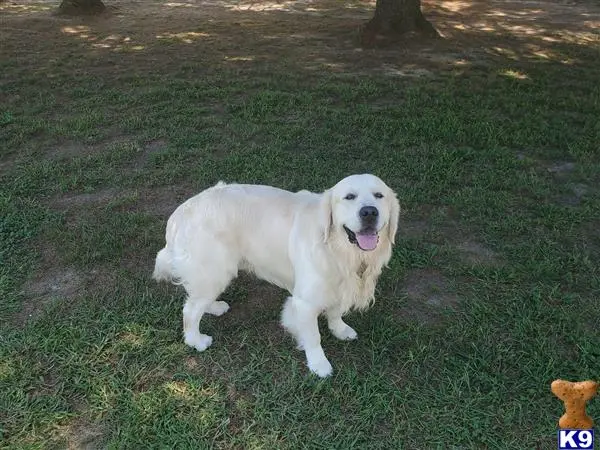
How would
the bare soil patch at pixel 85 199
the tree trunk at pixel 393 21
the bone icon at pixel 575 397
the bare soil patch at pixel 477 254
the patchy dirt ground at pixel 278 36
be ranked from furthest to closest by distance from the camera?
the tree trunk at pixel 393 21, the patchy dirt ground at pixel 278 36, the bare soil patch at pixel 85 199, the bare soil patch at pixel 477 254, the bone icon at pixel 575 397

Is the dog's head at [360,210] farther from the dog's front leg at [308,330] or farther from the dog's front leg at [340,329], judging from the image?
the dog's front leg at [340,329]

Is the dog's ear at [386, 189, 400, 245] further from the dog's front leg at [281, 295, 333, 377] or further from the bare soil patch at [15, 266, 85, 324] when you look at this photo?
the bare soil patch at [15, 266, 85, 324]

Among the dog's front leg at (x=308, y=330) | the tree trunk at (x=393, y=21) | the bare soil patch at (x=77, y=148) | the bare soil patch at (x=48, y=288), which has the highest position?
the tree trunk at (x=393, y=21)

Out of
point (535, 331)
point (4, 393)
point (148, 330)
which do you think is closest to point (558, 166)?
point (535, 331)

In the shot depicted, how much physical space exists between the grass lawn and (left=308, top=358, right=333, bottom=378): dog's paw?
0.07 metres

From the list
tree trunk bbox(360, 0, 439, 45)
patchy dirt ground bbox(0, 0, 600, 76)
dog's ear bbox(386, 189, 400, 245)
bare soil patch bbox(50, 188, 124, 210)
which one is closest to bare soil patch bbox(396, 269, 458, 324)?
dog's ear bbox(386, 189, 400, 245)

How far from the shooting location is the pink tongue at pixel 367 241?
8.67ft

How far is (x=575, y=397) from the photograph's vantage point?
72.2 inches

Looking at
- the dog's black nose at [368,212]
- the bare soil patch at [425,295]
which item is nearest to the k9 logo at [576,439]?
the bare soil patch at [425,295]

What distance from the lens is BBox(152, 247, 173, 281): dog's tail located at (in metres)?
3.15

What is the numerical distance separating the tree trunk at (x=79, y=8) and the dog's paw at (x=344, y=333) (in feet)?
39.3

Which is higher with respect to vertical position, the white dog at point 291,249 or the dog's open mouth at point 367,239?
the dog's open mouth at point 367,239

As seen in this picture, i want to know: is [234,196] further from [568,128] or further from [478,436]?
[568,128]

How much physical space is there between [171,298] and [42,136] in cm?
369
